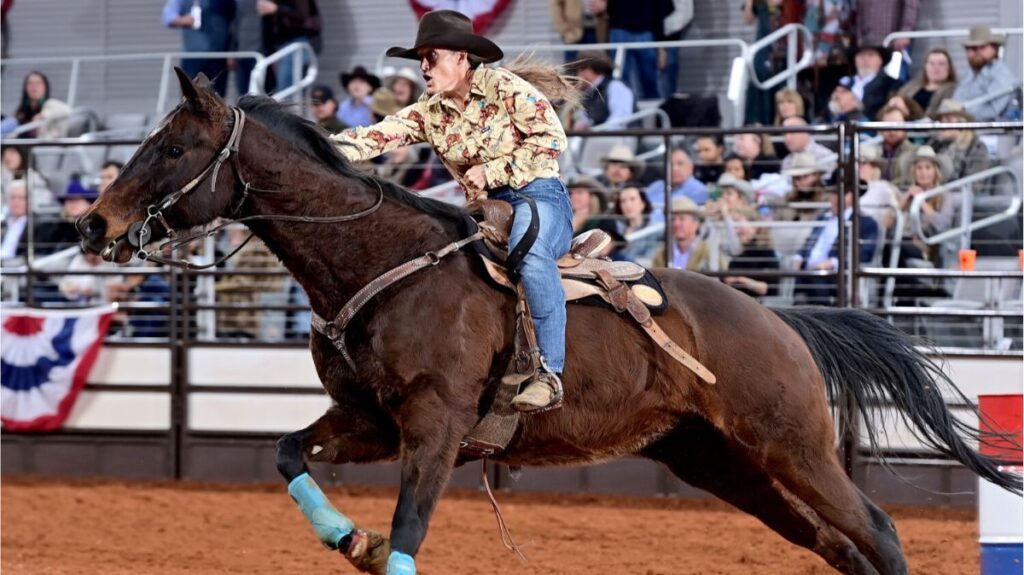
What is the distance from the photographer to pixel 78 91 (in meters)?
14.7

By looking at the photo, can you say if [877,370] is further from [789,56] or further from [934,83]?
[789,56]

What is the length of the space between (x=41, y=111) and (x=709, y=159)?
270 inches

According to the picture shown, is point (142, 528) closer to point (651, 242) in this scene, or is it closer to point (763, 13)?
point (651, 242)

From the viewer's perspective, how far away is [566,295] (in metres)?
4.90

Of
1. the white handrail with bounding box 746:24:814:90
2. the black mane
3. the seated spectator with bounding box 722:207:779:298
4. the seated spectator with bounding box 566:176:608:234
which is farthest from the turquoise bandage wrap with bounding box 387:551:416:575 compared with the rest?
the white handrail with bounding box 746:24:814:90

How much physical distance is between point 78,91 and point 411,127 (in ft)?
35.4

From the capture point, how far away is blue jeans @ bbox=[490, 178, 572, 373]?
4.69 m

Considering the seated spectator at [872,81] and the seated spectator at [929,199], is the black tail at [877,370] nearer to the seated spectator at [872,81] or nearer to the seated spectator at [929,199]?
the seated spectator at [929,199]

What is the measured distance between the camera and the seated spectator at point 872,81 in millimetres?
10094

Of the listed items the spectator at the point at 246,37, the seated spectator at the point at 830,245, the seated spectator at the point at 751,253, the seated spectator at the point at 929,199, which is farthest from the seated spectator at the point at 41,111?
the seated spectator at the point at 929,199

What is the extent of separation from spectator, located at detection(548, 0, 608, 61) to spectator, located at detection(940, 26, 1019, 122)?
10.8 ft

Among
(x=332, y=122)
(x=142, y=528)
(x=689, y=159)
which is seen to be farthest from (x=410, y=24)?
(x=142, y=528)

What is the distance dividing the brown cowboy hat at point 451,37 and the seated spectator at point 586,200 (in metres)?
4.18

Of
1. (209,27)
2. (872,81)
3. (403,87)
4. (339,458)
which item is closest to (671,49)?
(872,81)
